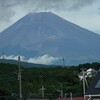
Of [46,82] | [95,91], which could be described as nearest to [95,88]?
[95,91]

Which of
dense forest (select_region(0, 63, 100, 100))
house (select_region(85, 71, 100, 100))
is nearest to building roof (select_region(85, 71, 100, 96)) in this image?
house (select_region(85, 71, 100, 100))

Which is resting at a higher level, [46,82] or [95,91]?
[46,82]

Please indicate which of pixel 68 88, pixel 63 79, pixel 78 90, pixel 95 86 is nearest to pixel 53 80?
pixel 63 79

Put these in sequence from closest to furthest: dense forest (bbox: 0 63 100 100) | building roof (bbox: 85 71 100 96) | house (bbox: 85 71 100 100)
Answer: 1. house (bbox: 85 71 100 100)
2. building roof (bbox: 85 71 100 96)
3. dense forest (bbox: 0 63 100 100)

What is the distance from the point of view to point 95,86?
90.7ft

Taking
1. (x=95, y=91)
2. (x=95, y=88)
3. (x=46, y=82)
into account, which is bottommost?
(x=95, y=91)

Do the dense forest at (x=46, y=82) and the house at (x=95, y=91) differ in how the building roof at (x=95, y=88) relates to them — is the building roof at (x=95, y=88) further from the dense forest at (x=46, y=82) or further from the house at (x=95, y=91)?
the dense forest at (x=46, y=82)

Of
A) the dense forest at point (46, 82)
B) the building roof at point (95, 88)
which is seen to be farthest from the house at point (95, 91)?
the dense forest at point (46, 82)

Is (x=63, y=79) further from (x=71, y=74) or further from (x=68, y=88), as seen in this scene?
(x=68, y=88)

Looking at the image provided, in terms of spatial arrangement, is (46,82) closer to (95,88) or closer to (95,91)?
(95,88)

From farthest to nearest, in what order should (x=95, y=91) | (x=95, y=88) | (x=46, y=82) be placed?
(x=46, y=82) < (x=95, y=88) < (x=95, y=91)

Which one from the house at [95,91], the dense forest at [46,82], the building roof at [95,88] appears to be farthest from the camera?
the dense forest at [46,82]

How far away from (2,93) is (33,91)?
15859mm

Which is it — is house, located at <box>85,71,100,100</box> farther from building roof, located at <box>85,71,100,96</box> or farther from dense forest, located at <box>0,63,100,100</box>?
dense forest, located at <box>0,63,100,100</box>
